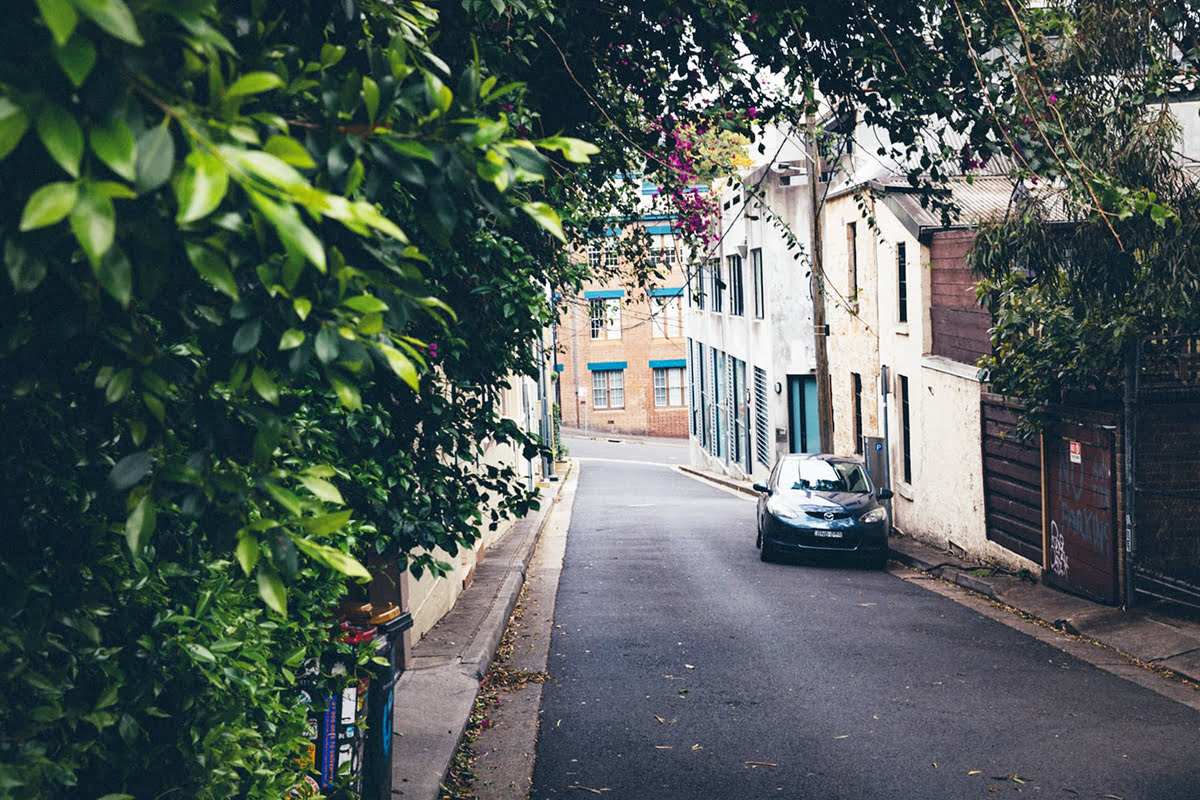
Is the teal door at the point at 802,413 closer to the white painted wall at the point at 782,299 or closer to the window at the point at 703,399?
the white painted wall at the point at 782,299

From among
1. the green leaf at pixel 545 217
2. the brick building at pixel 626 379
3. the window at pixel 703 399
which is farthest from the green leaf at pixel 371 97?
the brick building at pixel 626 379

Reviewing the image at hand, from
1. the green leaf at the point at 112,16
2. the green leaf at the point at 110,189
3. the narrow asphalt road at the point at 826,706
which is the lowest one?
the narrow asphalt road at the point at 826,706

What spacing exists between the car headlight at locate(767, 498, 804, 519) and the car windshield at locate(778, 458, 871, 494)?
0.47 meters

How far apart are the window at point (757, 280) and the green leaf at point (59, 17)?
31.1 meters

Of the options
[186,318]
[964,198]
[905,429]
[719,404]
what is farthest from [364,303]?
[719,404]

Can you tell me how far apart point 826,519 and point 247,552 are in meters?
15.0

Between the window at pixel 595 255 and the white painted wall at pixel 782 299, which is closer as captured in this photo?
the window at pixel 595 255

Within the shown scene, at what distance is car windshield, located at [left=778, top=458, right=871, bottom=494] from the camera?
1708 cm

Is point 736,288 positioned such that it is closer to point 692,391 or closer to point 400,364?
point 692,391

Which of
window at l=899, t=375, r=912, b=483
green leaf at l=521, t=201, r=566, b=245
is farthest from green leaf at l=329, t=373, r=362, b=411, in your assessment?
window at l=899, t=375, r=912, b=483

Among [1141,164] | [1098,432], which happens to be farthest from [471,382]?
[1098,432]

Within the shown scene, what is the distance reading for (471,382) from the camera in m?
6.82

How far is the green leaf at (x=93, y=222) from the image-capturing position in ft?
4.86

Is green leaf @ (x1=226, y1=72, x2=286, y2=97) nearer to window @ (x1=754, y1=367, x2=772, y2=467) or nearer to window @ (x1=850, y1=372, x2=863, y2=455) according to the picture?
window @ (x1=850, y1=372, x2=863, y2=455)
